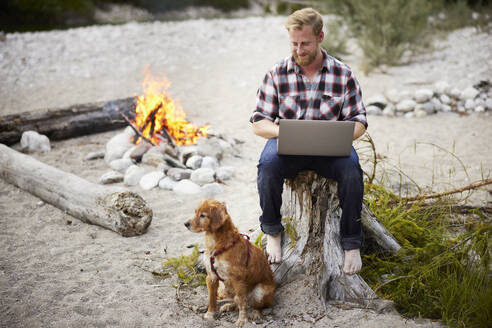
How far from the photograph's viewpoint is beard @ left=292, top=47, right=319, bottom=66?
333cm

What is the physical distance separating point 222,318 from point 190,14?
20292 mm

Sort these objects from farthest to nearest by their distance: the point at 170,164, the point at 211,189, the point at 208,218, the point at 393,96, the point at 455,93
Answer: the point at 393,96 < the point at 455,93 < the point at 170,164 < the point at 211,189 < the point at 208,218

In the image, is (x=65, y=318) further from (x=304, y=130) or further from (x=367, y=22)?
(x=367, y=22)

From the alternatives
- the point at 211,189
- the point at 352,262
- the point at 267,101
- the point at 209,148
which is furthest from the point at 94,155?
the point at 352,262

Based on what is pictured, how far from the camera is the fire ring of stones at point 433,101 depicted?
8.18 metres

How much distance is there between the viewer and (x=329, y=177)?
322 centimetres

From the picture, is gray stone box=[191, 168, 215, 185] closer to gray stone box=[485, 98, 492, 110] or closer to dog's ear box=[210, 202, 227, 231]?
dog's ear box=[210, 202, 227, 231]

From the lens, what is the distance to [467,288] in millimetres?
2801

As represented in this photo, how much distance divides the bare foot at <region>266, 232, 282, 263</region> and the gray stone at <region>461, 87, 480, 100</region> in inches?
263

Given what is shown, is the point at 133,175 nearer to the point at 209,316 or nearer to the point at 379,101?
the point at 209,316

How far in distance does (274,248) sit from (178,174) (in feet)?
8.52


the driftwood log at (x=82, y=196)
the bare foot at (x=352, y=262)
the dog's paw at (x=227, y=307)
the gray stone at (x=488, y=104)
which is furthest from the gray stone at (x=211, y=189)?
the gray stone at (x=488, y=104)

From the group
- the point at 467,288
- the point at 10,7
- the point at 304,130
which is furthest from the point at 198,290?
the point at 10,7

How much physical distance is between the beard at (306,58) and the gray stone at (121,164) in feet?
11.5
